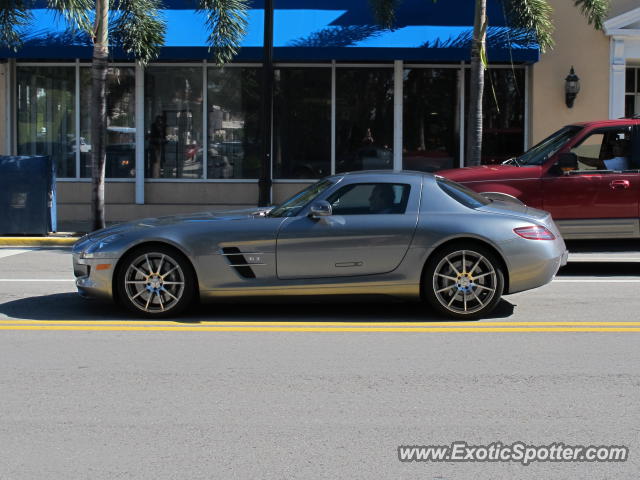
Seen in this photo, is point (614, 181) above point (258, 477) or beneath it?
above

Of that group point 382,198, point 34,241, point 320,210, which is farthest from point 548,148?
point 34,241

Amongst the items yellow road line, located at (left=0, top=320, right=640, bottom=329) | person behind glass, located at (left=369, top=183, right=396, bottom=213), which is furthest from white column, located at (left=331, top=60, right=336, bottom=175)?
yellow road line, located at (left=0, top=320, right=640, bottom=329)

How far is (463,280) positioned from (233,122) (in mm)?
11604

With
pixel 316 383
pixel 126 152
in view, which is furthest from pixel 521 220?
pixel 126 152

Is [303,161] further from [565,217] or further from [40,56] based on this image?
[565,217]

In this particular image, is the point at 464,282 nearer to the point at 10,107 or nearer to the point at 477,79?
the point at 477,79

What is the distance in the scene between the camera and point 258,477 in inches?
173

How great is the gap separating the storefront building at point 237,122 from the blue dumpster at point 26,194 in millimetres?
2946

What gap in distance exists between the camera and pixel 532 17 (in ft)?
53.2

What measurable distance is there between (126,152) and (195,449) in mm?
14855

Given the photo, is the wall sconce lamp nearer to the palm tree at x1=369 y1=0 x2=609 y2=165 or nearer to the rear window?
the palm tree at x1=369 y1=0 x2=609 y2=165

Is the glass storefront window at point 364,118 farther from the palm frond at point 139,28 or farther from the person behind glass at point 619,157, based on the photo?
the person behind glass at point 619,157

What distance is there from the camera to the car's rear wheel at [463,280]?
7.99 m

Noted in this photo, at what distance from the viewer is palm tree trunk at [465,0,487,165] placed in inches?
622
